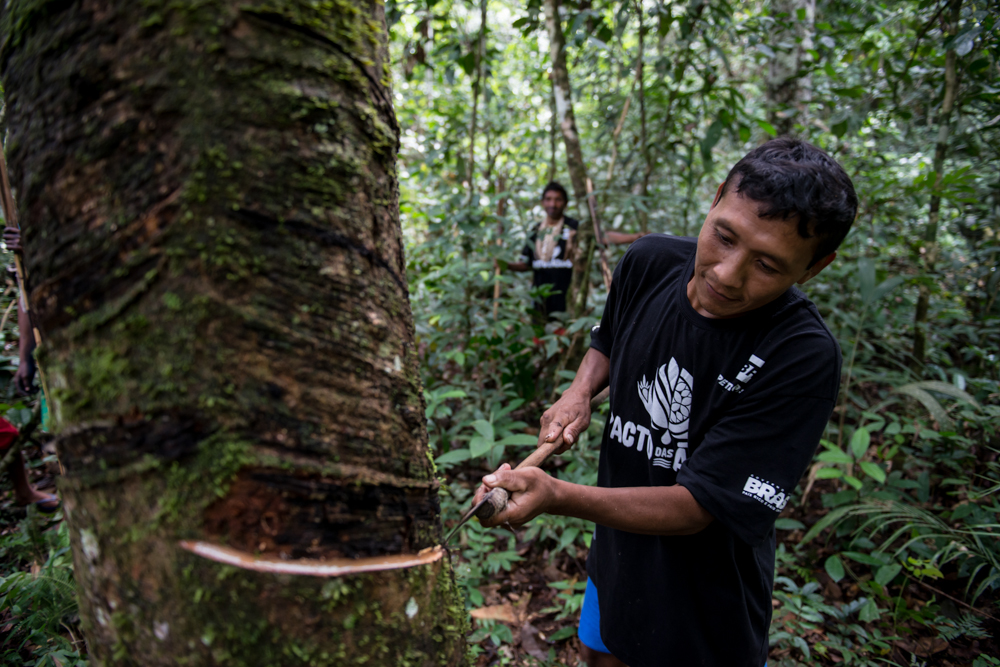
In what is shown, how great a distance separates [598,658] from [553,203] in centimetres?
395

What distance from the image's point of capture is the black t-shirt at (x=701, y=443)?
3.76 ft

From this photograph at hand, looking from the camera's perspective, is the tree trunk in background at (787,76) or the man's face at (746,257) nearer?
the man's face at (746,257)

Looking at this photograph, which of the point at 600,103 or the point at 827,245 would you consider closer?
the point at 827,245

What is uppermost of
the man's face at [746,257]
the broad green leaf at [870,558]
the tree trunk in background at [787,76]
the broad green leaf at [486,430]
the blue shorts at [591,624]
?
the tree trunk in background at [787,76]

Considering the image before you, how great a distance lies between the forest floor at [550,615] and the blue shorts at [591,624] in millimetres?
451

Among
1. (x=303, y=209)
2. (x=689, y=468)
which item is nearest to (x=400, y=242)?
(x=303, y=209)

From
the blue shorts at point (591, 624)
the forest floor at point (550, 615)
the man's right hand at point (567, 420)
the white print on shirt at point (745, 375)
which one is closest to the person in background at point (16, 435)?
the forest floor at point (550, 615)

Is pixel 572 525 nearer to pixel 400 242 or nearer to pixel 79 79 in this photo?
pixel 400 242

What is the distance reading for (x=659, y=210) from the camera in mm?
5785

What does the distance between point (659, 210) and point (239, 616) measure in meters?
5.84

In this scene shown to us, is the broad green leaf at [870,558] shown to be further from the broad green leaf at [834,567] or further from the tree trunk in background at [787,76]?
the tree trunk in background at [787,76]

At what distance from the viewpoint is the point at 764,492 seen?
3.72ft

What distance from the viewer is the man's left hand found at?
100cm

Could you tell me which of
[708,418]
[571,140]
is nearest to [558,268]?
[571,140]
